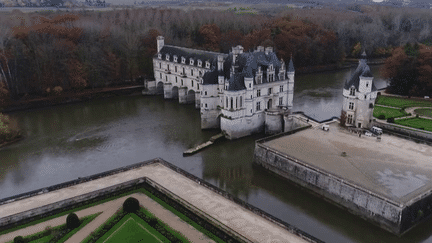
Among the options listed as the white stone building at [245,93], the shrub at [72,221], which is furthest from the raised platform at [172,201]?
the white stone building at [245,93]

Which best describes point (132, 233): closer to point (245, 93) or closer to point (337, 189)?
point (337, 189)

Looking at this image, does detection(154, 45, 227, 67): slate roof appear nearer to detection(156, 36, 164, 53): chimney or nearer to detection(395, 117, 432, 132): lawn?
detection(156, 36, 164, 53): chimney

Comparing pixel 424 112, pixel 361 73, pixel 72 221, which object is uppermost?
pixel 361 73

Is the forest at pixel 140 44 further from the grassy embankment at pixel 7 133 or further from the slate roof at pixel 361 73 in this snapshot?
the slate roof at pixel 361 73

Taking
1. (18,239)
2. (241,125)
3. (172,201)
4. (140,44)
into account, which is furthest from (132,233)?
(140,44)

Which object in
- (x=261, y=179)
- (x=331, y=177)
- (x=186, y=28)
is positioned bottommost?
(x=261, y=179)

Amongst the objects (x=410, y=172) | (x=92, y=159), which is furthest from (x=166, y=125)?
(x=410, y=172)

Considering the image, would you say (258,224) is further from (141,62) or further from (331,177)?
(141,62)

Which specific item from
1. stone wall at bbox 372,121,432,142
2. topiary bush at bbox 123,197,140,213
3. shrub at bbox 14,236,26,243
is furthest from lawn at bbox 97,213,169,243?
stone wall at bbox 372,121,432,142
